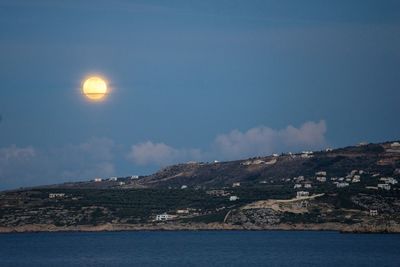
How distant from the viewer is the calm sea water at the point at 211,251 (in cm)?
13038

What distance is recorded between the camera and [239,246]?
538 ft

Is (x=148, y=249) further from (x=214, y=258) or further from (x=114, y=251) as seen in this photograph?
(x=214, y=258)

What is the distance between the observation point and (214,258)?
443 ft

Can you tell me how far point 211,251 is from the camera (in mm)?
150250

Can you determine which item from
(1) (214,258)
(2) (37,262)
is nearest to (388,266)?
(1) (214,258)

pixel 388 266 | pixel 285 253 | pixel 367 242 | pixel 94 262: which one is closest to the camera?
pixel 388 266

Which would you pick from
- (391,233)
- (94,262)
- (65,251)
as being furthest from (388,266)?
(391,233)

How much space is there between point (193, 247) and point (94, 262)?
3414 centimetres

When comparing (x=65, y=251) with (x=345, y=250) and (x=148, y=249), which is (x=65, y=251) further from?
(x=345, y=250)

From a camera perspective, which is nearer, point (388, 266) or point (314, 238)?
point (388, 266)

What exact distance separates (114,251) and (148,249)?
7117 millimetres

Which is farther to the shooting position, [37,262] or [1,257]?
[1,257]

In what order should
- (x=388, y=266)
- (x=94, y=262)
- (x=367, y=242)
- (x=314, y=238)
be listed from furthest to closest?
(x=314, y=238) → (x=367, y=242) → (x=94, y=262) → (x=388, y=266)

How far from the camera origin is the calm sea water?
130375mm
